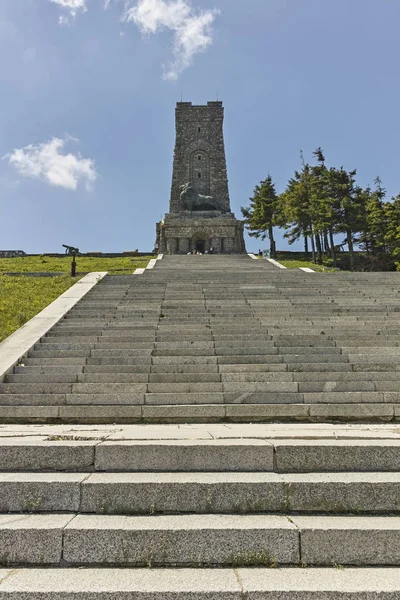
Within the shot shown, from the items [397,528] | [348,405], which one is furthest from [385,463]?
[348,405]

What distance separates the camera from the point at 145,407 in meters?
5.98

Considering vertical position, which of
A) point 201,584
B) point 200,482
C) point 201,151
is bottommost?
point 201,584

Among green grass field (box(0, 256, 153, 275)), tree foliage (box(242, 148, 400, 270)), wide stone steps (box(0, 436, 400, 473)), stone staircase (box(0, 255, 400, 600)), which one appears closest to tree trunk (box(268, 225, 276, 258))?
tree foliage (box(242, 148, 400, 270))

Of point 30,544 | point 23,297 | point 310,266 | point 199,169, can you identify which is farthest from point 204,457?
point 199,169

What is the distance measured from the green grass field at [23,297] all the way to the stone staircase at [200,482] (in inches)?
102

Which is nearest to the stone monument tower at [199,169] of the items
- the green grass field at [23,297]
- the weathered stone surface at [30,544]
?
the green grass field at [23,297]

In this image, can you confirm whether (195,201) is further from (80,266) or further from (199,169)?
(80,266)

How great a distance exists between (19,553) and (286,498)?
83.9 inches

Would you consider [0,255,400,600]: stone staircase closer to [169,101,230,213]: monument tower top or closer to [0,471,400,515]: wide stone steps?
[0,471,400,515]: wide stone steps

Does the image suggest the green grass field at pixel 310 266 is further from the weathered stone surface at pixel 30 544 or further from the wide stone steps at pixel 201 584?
the weathered stone surface at pixel 30 544

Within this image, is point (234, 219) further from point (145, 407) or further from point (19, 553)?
point (19, 553)

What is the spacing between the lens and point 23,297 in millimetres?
12367

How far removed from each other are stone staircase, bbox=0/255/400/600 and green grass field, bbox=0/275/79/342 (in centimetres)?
259

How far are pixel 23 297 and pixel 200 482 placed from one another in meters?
10.5
